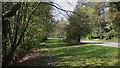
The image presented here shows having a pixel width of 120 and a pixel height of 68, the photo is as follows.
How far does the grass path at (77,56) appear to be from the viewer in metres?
4.38

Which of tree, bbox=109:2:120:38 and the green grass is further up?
tree, bbox=109:2:120:38

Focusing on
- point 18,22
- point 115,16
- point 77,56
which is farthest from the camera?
point 115,16

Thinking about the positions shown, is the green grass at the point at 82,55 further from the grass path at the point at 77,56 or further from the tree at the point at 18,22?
the tree at the point at 18,22

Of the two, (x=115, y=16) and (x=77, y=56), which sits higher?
(x=115, y=16)

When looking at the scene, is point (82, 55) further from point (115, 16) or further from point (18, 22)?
point (18, 22)

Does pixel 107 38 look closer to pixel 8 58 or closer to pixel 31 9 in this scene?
pixel 31 9

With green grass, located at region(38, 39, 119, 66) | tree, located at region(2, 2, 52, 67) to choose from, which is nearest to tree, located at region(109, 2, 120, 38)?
green grass, located at region(38, 39, 119, 66)

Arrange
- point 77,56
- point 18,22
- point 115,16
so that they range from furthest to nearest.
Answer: point 115,16
point 77,56
point 18,22

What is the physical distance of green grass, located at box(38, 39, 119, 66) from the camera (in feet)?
14.3

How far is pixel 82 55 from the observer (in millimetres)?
4953

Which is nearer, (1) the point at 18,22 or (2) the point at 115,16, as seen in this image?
(1) the point at 18,22


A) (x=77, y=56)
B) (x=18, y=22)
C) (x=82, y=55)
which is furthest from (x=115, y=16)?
(x=18, y=22)

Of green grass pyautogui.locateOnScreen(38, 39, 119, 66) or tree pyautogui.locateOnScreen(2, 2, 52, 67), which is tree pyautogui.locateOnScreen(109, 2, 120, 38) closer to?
green grass pyautogui.locateOnScreen(38, 39, 119, 66)

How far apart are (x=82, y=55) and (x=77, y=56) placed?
0.15 metres
